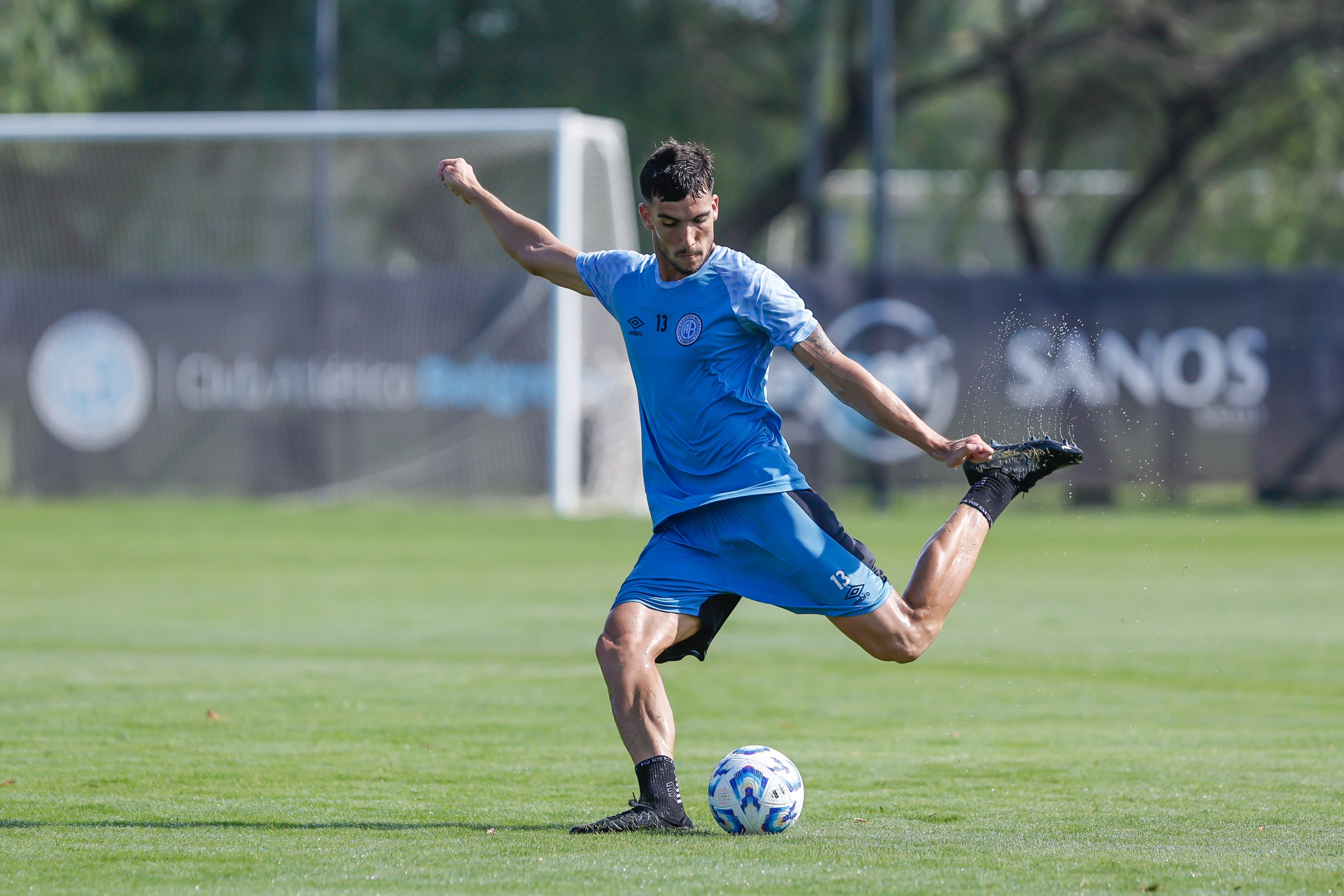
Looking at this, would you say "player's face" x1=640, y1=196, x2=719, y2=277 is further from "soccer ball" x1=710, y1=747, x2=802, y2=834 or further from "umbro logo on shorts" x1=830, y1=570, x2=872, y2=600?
"soccer ball" x1=710, y1=747, x2=802, y2=834

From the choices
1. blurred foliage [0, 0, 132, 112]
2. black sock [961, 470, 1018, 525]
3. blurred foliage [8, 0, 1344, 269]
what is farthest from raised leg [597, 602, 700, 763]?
blurred foliage [0, 0, 132, 112]

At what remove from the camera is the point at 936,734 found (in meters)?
8.59

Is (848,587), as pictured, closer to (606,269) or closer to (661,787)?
(661,787)

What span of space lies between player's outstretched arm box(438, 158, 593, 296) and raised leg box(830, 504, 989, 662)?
62.9 inches

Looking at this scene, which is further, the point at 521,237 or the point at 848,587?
the point at 521,237

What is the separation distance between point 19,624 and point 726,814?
7709 mm

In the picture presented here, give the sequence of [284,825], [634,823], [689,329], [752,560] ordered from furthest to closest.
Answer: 1. [752,560]
2. [689,329]
3. [284,825]
4. [634,823]

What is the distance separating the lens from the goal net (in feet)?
75.1

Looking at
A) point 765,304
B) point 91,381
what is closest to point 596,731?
point 765,304

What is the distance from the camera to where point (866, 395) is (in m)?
6.35

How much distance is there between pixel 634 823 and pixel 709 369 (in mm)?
1578

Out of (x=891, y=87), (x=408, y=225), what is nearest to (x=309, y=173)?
(x=408, y=225)

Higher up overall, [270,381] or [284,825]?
[270,381]

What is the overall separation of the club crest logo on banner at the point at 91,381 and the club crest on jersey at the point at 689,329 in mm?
18217
